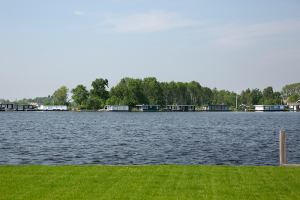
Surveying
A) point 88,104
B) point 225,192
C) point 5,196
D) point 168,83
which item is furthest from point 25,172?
point 168,83

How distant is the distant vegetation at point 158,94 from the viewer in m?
141

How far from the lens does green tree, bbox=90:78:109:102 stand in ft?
459

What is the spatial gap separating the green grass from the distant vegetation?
12868 centimetres

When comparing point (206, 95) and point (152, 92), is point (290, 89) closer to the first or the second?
point (206, 95)

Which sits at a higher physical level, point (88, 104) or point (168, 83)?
point (168, 83)

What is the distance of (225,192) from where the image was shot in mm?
7832

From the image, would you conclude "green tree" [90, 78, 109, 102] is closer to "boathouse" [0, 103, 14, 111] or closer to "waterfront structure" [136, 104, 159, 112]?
"waterfront structure" [136, 104, 159, 112]

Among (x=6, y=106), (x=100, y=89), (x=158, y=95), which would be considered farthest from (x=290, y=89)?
(x=6, y=106)

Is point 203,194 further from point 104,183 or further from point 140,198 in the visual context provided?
point 104,183

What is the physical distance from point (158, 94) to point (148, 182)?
145680 millimetres

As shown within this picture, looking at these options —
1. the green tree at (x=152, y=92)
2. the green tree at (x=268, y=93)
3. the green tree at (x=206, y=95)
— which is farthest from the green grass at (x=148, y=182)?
the green tree at (x=268, y=93)

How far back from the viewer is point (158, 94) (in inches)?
6073

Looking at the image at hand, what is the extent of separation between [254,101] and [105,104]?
295 feet

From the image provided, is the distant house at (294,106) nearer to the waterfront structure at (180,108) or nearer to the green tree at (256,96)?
the green tree at (256,96)
